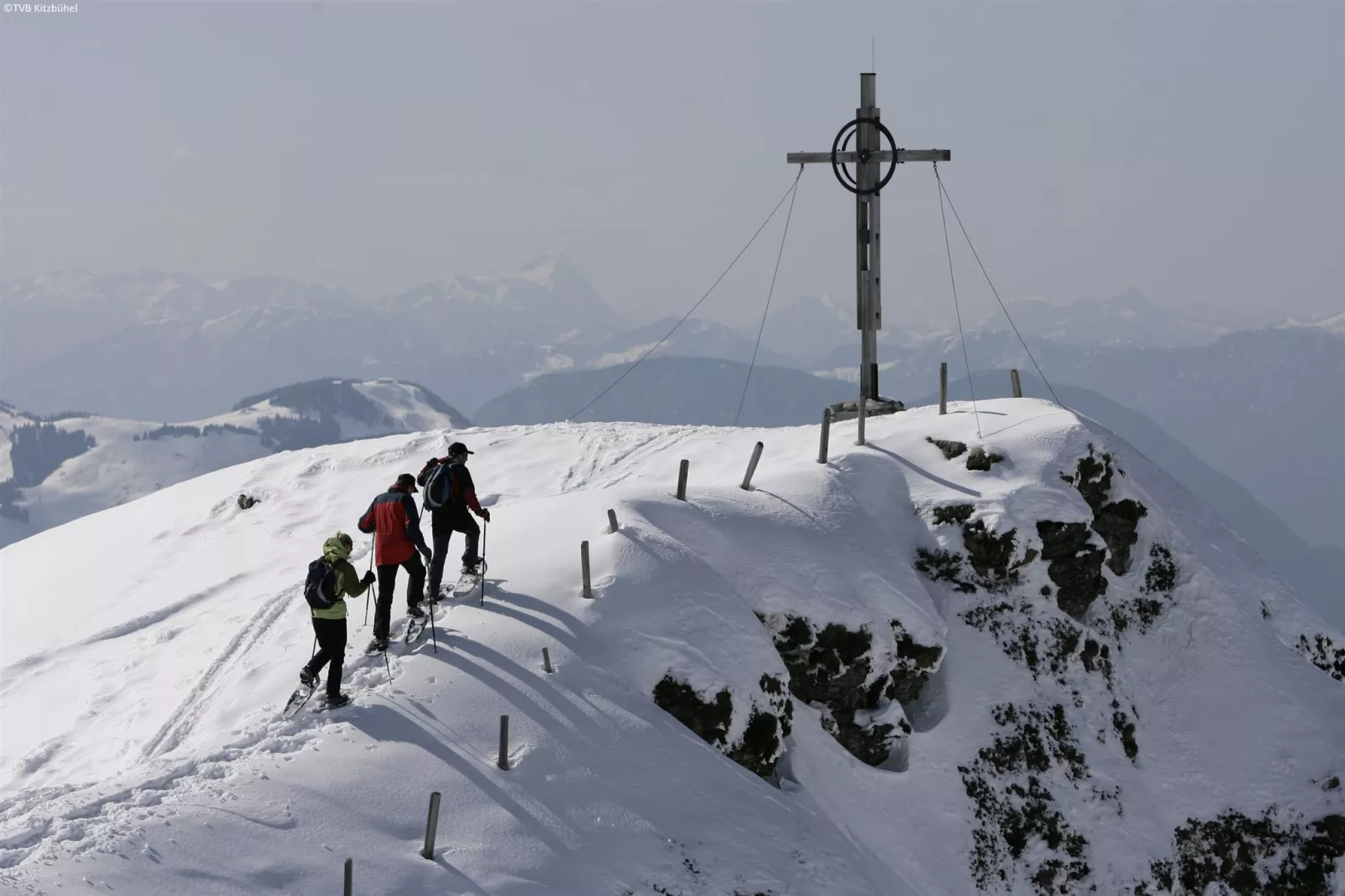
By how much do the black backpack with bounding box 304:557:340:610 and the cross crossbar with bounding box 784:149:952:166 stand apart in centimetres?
2164

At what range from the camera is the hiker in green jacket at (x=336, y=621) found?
15445 millimetres

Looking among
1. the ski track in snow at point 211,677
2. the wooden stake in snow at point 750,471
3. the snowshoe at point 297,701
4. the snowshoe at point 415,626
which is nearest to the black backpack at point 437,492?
the snowshoe at point 415,626

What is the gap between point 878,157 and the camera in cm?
3167

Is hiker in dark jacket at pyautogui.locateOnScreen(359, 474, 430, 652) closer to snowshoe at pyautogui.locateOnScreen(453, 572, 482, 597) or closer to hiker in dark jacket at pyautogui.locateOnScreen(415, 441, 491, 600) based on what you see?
hiker in dark jacket at pyautogui.locateOnScreen(415, 441, 491, 600)

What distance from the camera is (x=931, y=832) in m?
20.9

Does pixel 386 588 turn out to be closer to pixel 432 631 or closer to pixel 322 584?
pixel 432 631

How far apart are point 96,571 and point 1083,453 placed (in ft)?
97.2

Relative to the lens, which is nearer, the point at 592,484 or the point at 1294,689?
the point at 1294,689

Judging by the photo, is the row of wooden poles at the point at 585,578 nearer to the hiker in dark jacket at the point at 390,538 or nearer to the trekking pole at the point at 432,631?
the trekking pole at the point at 432,631

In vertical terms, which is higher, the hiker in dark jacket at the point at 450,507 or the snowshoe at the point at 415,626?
the hiker in dark jacket at the point at 450,507

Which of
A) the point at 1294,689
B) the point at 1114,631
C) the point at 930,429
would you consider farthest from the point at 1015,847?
the point at 930,429

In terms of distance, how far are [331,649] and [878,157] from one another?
22.7 m

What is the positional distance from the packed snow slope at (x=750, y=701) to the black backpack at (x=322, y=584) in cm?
181

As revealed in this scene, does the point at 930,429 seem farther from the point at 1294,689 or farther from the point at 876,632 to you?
the point at 1294,689
